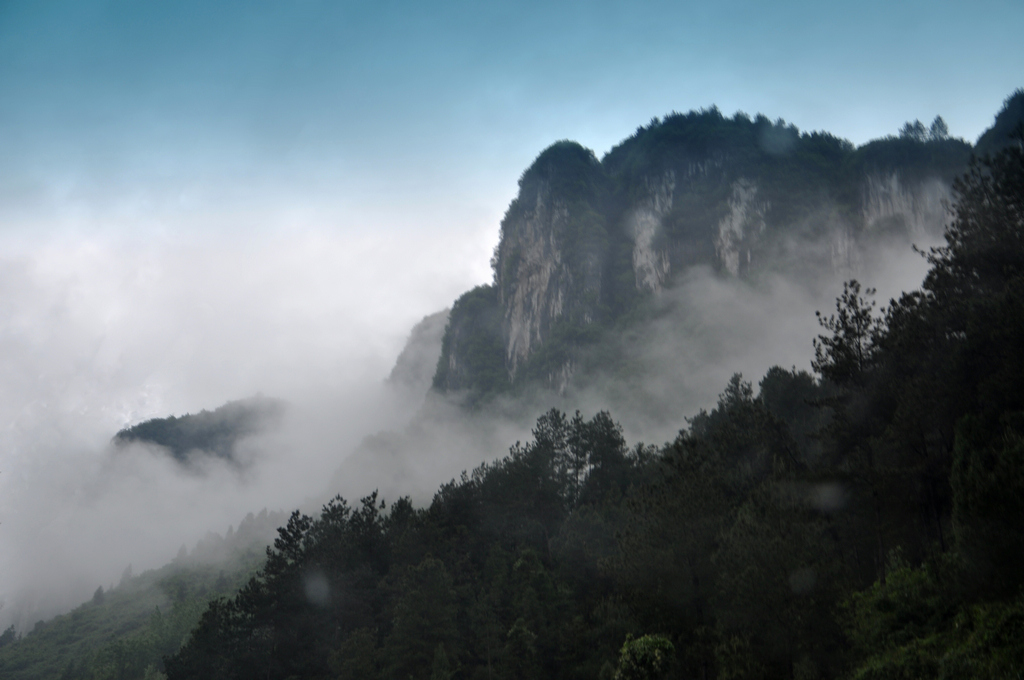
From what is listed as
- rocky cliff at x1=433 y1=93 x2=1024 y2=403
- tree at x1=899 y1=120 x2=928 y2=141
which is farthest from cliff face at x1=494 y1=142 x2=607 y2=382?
tree at x1=899 y1=120 x2=928 y2=141

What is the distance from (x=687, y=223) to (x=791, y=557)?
15757 cm

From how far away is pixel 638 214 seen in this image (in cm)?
18750

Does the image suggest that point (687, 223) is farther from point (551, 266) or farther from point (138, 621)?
point (138, 621)

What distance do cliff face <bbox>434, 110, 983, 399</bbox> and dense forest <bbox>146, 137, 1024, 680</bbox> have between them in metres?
111

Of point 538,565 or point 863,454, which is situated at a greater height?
point 863,454

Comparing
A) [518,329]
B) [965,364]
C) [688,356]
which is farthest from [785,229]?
[965,364]

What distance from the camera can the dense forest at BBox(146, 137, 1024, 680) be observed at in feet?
64.1

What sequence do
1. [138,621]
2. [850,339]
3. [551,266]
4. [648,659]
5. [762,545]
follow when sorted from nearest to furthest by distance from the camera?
[762,545], [648,659], [850,339], [138,621], [551,266]

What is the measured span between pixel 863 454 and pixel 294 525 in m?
45.6

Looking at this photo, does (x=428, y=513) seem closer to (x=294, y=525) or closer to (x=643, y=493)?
(x=294, y=525)

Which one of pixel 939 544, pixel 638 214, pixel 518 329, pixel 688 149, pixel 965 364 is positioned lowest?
pixel 939 544

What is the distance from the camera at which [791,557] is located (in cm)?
2411

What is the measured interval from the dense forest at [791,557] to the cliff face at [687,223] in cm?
11069

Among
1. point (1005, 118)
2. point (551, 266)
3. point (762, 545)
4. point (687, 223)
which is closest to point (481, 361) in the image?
point (551, 266)
